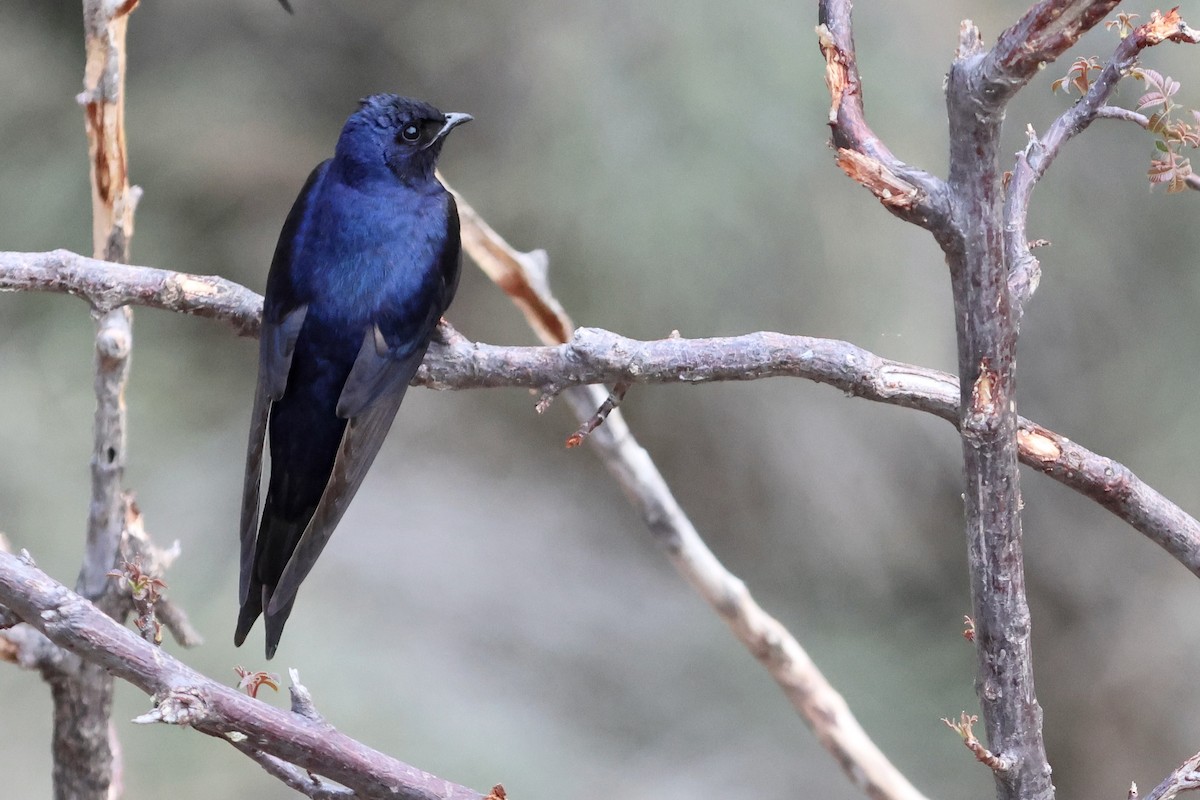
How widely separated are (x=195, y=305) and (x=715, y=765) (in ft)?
4.19

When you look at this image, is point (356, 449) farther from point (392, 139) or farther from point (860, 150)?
point (860, 150)

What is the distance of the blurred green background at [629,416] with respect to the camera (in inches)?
70.7

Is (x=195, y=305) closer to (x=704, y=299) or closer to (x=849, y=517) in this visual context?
(x=704, y=299)

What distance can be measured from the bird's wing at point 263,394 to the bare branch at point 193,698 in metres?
0.32

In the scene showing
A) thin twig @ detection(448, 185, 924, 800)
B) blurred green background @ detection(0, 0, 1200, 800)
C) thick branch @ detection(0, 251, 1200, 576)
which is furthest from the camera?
blurred green background @ detection(0, 0, 1200, 800)

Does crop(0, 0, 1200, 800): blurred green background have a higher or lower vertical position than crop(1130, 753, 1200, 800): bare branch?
higher

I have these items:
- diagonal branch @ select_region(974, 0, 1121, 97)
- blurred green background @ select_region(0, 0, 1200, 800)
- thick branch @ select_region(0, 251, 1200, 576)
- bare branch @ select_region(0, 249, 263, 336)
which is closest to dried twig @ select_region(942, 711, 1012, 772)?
thick branch @ select_region(0, 251, 1200, 576)

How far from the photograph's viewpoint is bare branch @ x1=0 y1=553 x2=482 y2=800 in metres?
0.63

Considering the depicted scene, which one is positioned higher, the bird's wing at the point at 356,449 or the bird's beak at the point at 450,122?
the bird's beak at the point at 450,122

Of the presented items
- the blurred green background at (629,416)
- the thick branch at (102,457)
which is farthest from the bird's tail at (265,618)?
the blurred green background at (629,416)

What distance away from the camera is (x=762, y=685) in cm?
198

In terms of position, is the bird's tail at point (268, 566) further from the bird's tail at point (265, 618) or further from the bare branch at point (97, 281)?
the bare branch at point (97, 281)

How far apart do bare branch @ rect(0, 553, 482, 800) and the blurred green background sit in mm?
1183

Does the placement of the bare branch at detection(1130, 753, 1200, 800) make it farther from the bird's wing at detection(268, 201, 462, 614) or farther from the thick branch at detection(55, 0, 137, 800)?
the thick branch at detection(55, 0, 137, 800)
